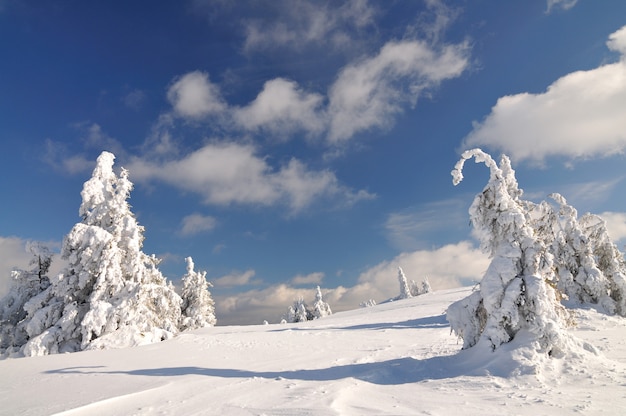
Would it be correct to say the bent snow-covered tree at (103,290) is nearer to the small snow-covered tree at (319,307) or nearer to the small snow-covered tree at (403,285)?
the small snow-covered tree at (319,307)

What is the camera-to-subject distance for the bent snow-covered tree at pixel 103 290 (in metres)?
19.3

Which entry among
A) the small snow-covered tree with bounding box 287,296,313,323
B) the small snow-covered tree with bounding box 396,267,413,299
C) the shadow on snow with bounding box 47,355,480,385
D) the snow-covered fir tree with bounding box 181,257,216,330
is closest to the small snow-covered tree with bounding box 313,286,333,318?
the small snow-covered tree with bounding box 287,296,313,323

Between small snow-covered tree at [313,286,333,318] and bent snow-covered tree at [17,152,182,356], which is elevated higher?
bent snow-covered tree at [17,152,182,356]

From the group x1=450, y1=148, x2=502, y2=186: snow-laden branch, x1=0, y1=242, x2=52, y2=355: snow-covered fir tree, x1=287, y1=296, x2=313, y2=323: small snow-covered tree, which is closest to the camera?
x1=450, y1=148, x2=502, y2=186: snow-laden branch

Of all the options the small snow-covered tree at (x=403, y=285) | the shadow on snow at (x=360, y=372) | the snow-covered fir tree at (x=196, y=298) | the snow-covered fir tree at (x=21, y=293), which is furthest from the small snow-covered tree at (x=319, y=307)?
the shadow on snow at (x=360, y=372)

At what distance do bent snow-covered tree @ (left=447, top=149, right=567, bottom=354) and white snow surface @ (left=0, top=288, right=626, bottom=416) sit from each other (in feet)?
1.68

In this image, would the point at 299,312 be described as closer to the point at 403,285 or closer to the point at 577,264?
the point at 403,285

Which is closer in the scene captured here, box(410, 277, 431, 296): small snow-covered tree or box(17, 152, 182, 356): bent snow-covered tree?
box(17, 152, 182, 356): bent snow-covered tree

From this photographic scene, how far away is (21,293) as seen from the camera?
74.4ft

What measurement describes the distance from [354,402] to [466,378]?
373cm

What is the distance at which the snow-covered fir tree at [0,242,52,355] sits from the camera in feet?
69.5

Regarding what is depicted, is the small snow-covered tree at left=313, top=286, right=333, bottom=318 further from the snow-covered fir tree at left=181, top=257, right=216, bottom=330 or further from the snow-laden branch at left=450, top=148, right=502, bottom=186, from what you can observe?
the snow-laden branch at left=450, top=148, right=502, bottom=186

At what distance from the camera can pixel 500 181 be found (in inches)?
498

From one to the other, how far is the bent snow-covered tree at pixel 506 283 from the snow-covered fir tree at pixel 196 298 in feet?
113
